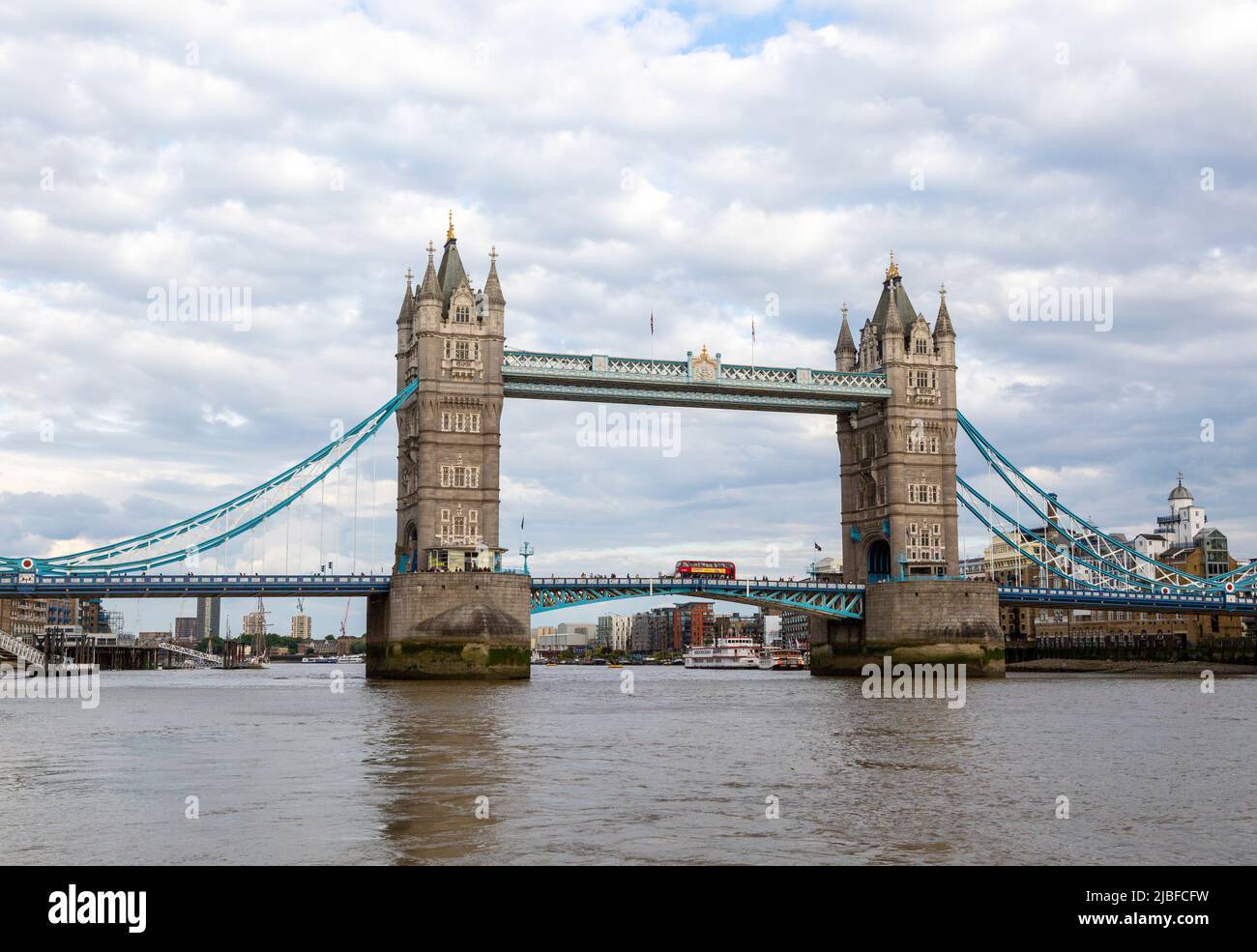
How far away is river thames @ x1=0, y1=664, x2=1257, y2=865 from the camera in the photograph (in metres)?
16.8

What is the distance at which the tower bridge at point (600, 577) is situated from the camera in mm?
69250

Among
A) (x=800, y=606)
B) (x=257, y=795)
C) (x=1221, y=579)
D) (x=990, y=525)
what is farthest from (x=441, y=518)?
(x=1221, y=579)

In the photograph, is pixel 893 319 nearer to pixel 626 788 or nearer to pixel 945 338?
pixel 945 338

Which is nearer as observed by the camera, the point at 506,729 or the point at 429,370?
the point at 506,729

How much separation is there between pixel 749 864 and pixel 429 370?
193 feet

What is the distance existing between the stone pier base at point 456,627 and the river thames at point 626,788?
22943 millimetres

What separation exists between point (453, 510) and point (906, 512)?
29.8 meters

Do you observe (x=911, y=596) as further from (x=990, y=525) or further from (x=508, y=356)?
(x=508, y=356)

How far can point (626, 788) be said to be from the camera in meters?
22.9

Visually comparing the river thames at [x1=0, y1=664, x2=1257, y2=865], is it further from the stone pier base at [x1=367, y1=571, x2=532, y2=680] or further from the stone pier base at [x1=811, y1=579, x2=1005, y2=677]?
the stone pier base at [x1=811, y1=579, x2=1005, y2=677]

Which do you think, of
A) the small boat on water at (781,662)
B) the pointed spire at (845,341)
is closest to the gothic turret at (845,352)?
the pointed spire at (845,341)

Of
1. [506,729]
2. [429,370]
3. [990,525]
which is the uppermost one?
[429,370]
